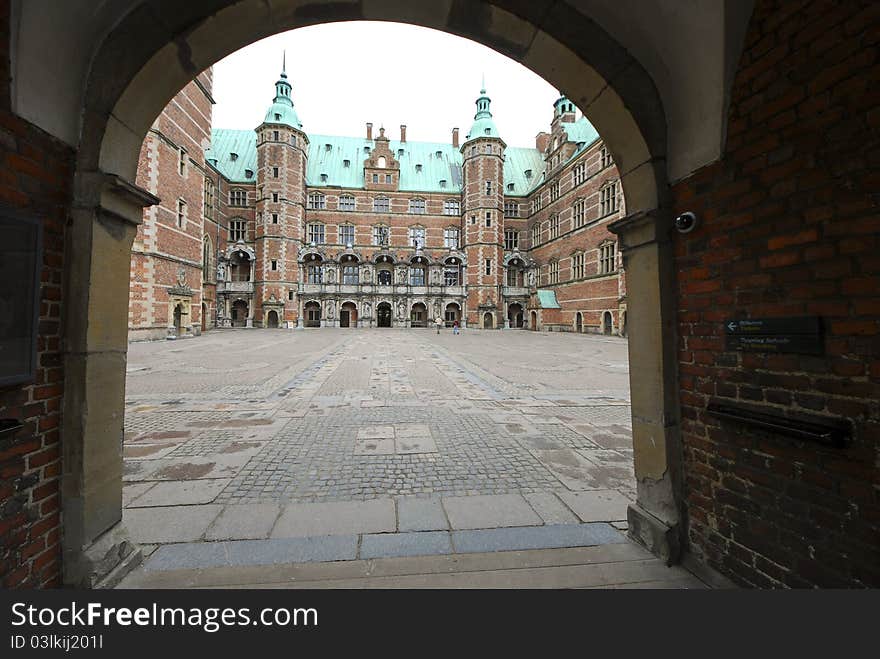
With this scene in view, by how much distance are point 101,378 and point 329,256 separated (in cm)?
4233

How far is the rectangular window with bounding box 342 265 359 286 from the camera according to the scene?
4329 cm

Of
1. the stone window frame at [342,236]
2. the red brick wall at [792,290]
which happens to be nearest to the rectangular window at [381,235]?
the stone window frame at [342,236]

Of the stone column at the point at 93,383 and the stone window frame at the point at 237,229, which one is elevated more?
the stone window frame at the point at 237,229

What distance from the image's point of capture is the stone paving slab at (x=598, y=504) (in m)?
2.98

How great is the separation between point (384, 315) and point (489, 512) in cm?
4184

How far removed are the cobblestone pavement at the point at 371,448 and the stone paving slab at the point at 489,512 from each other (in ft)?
0.07

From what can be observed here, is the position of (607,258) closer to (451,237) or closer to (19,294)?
(451,237)

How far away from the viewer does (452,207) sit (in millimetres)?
46062

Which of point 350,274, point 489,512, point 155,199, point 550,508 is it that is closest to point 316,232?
point 350,274

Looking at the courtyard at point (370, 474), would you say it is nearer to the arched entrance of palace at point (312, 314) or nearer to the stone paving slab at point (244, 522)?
the stone paving slab at point (244, 522)

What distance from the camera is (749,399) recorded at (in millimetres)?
2031

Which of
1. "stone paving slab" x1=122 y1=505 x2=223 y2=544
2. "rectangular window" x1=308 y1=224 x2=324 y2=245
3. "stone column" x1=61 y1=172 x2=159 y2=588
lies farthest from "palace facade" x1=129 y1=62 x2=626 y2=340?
"stone column" x1=61 y1=172 x2=159 y2=588

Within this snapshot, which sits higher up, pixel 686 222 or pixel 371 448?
pixel 686 222

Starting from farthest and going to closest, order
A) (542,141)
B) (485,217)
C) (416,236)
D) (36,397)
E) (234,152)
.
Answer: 1. (542,141)
2. (416,236)
3. (234,152)
4. (485,217)
5. (36,397)
